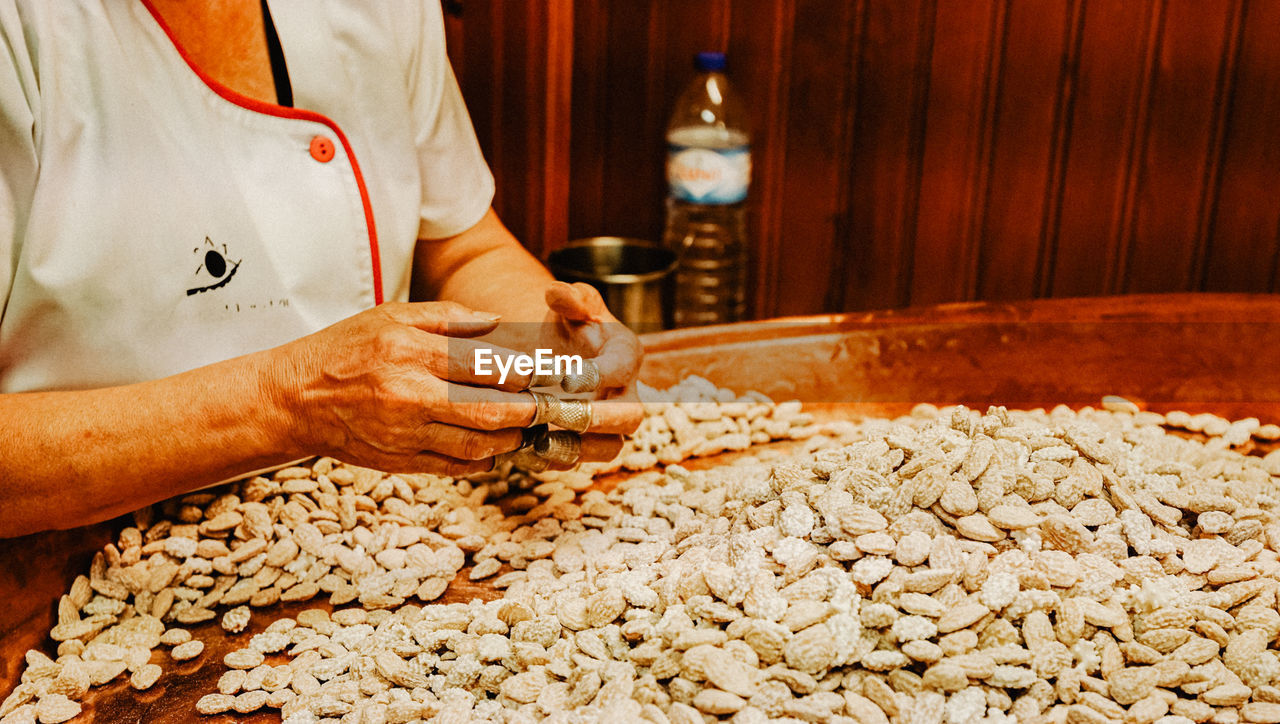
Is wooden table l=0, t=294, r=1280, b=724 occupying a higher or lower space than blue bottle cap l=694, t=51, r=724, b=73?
lower

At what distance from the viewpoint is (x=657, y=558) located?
49.9 inches

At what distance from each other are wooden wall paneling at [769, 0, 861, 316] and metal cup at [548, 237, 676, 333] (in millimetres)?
353

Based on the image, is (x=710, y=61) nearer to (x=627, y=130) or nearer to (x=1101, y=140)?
(x=627, y=130)

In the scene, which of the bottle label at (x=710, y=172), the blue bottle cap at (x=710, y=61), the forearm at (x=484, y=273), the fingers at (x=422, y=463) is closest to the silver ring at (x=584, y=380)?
the fingers at (x=422, y=463)

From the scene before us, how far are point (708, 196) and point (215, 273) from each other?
49.7 inches

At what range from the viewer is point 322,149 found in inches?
56.1

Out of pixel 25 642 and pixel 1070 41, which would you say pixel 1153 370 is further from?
pixel 25 642

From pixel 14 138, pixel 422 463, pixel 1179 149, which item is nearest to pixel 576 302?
pixel 422 463

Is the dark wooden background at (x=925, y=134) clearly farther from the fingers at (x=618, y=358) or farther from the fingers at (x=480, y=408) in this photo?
the fingers at (x=480, y=408)

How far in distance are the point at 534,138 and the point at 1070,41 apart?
127 cm

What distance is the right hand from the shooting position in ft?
3.72

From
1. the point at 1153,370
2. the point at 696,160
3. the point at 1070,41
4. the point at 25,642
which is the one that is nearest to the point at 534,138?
the point at 696,160

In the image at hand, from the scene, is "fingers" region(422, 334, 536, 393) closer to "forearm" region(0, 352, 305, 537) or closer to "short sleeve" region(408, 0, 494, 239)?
"forearm" region(0, 352, 305, 537)

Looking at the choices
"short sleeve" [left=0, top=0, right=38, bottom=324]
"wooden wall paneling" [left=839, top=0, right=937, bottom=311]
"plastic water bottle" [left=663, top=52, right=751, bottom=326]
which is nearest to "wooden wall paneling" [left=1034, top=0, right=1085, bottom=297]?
"wooden wall paneling" [left=839, top=0, right=937, bottom=311]
